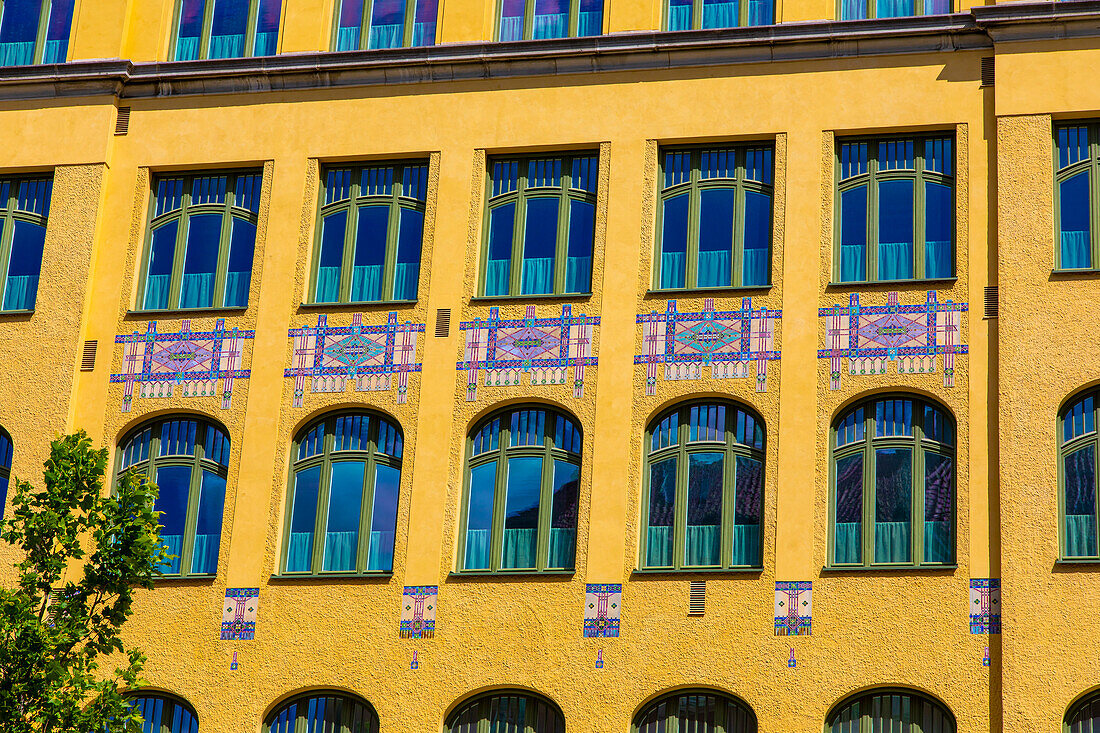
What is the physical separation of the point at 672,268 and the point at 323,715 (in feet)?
27.5

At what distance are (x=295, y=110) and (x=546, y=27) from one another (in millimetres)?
4243

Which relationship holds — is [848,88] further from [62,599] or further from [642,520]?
[62,599]

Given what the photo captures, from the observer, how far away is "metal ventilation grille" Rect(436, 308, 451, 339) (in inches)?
1134

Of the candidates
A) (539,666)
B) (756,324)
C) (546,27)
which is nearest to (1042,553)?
(756,324)

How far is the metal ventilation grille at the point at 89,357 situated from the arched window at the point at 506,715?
8.15 metres

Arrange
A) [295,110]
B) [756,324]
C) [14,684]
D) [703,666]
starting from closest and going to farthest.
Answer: [14,684] < [703,666] < [756,324] < [295,110]

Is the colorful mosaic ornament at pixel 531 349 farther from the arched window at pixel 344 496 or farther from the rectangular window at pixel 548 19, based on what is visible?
the rectangular window at pixel 548 19

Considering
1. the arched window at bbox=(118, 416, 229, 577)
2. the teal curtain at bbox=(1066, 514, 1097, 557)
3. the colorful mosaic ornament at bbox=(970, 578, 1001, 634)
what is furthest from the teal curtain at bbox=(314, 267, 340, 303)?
the teal curtain at bbox=(1066, 514, 1097, 557)

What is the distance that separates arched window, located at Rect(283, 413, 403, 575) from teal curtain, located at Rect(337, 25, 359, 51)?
20.9ft

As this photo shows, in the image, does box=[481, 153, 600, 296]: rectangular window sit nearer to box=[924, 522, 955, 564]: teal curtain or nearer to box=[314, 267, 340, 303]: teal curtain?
box=[314, 267, 340, 303]: teal curtain

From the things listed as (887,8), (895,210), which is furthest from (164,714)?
(887,8)

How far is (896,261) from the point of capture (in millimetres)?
28172

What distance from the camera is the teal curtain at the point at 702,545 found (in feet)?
88.9

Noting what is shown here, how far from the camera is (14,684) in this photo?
80.2 feet
